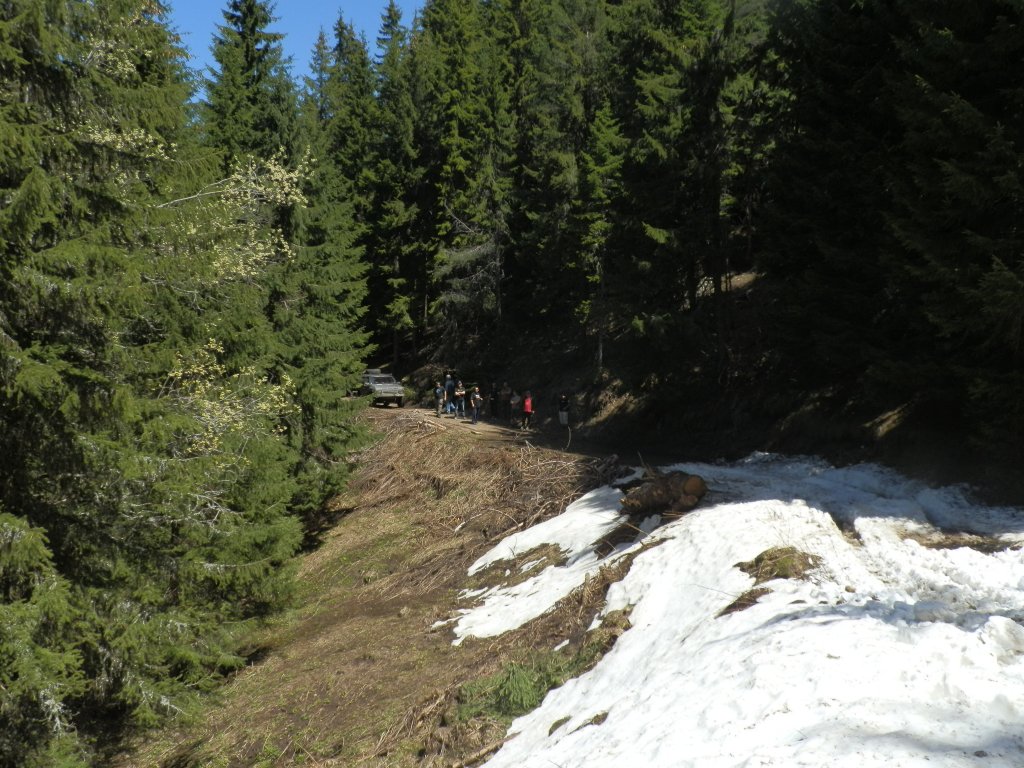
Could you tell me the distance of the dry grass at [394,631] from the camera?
898 centimetres

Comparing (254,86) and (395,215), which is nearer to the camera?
(254,86)

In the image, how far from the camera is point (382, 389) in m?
34.4

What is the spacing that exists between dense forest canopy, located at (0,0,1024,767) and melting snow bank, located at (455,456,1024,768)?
3.94 metres

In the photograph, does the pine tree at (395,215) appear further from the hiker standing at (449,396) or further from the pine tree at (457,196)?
the hiker standing at (449,396)

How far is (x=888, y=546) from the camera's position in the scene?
28.7 ft

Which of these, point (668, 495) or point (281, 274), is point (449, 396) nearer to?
point (281, 274)

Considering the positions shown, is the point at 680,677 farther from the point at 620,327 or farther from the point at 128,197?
the point at 620,327

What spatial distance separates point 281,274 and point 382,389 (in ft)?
54.9

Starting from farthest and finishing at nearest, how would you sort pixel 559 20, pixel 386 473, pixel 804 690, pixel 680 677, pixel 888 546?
pixel 559 20
pixel 386 473
pixel 888 546
pixel 680 677
pixel 804 690

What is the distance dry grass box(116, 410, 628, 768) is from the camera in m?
8.98

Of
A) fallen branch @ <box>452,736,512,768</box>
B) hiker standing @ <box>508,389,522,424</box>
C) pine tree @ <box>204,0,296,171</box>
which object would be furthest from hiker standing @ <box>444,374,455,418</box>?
fallen branch @ <box>452,736,512,768</box>

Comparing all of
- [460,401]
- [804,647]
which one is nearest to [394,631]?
[804,647]

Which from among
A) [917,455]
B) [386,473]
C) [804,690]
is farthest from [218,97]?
[804,690]

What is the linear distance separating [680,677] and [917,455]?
8.73m
